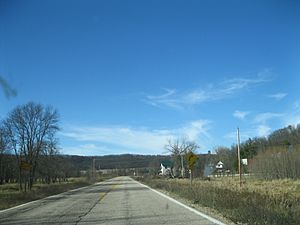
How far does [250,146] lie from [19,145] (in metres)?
89.3

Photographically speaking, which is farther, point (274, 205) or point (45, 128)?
point (45, 128)

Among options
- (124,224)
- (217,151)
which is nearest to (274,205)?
(124,224)

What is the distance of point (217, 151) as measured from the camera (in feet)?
516

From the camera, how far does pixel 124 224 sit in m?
14.2

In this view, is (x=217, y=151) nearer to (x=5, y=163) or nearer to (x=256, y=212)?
(x=5, y=163)

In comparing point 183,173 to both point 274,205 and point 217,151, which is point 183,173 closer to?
point 217,151

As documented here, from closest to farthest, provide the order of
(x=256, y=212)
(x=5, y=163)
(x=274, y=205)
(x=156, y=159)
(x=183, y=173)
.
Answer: (x=256, y=212)
(x=274, y=205)
(x=5, y=163)
(x=183, y=173)
(x=156, y=159)

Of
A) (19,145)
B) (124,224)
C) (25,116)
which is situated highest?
(25,116)

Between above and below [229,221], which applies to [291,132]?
above

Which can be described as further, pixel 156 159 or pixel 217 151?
pixel 156 159

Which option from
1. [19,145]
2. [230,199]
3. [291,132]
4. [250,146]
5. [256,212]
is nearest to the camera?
[256,212]

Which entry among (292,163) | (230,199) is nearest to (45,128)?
(292,163)

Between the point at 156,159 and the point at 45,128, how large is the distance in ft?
366

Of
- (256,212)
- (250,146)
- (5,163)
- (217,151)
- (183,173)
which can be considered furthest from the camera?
(217,151)
